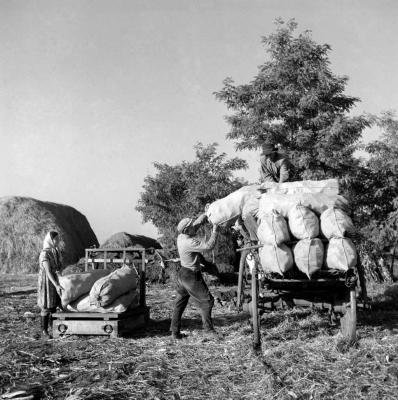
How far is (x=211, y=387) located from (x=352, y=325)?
2.22 metres

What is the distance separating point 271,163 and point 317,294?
8.81ft

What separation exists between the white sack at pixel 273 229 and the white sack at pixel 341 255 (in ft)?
1.82

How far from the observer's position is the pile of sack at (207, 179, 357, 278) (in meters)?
5.71

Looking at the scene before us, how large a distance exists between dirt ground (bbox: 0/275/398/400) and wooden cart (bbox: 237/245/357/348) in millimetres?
324

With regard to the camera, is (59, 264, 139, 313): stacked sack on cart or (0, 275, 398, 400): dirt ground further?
(59, 264, 139, 313): stacked sack on cart

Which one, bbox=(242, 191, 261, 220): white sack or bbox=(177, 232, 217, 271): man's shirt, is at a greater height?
bbox=(242, 191, 261, 220): white sack

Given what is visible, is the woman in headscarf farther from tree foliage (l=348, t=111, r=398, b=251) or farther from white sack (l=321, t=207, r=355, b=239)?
tree foliage (l=348, t=111, r=398, b=251)

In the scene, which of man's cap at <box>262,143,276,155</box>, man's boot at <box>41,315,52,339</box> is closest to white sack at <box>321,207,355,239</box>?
man's cap at <box>262,143,276,155</box>

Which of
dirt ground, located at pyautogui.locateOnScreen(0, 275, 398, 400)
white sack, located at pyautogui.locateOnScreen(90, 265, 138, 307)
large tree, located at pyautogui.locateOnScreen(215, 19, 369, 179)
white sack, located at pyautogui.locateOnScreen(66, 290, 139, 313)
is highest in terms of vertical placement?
large tree, located at pyautogui.locateOnScreen(215, 19, 369, 179)

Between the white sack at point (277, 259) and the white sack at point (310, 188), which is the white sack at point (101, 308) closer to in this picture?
the white sack at point (277, 259)

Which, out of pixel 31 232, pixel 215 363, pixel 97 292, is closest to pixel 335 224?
pixel 215 363

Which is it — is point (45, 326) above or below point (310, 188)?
below

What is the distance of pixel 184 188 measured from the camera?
1784cm

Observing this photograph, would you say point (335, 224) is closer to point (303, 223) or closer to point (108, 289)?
point (303, 223)
